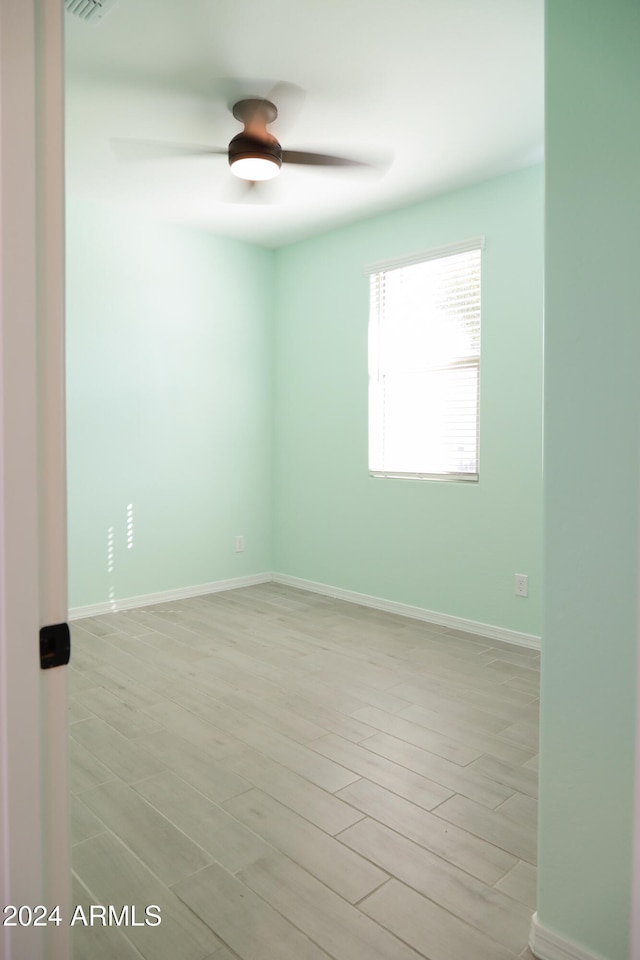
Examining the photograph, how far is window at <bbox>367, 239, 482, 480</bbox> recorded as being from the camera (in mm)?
4070

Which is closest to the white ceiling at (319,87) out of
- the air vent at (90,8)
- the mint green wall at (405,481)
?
the air vent at (90,8)

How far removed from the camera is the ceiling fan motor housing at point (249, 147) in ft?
9.77

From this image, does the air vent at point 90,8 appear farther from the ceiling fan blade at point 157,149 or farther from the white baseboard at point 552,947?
the white baseboard at point 552,947

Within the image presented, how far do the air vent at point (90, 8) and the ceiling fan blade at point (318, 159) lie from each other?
119cm

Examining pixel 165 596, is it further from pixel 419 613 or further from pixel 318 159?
pixel 318 159

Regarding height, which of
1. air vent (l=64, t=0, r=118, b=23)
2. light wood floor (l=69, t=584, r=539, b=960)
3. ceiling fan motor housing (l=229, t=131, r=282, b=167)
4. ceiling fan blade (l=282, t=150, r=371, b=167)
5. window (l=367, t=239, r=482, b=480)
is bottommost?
light wood floor (l=69, t=584, r=539, b=960)

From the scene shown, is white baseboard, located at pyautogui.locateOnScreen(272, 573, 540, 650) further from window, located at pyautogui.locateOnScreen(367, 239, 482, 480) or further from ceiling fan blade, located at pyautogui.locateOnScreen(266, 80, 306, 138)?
ceiling fan blade, located at pyautogui.locateOnScreen(266, 80, 306, 138)

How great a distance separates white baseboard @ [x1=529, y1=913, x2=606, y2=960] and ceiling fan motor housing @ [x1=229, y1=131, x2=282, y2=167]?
3.09 meters

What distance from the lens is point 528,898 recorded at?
67.3 inches

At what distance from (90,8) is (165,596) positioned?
145 inches

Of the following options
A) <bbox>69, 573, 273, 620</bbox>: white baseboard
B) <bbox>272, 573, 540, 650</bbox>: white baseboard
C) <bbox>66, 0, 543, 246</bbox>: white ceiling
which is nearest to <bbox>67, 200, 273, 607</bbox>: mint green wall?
<bbox>69, 573, 273, 620</bbox>: white baseboard

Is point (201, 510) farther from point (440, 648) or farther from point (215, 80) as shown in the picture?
point (215, 80)

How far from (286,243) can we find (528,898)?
189 inches

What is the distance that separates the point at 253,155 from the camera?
2.98m
